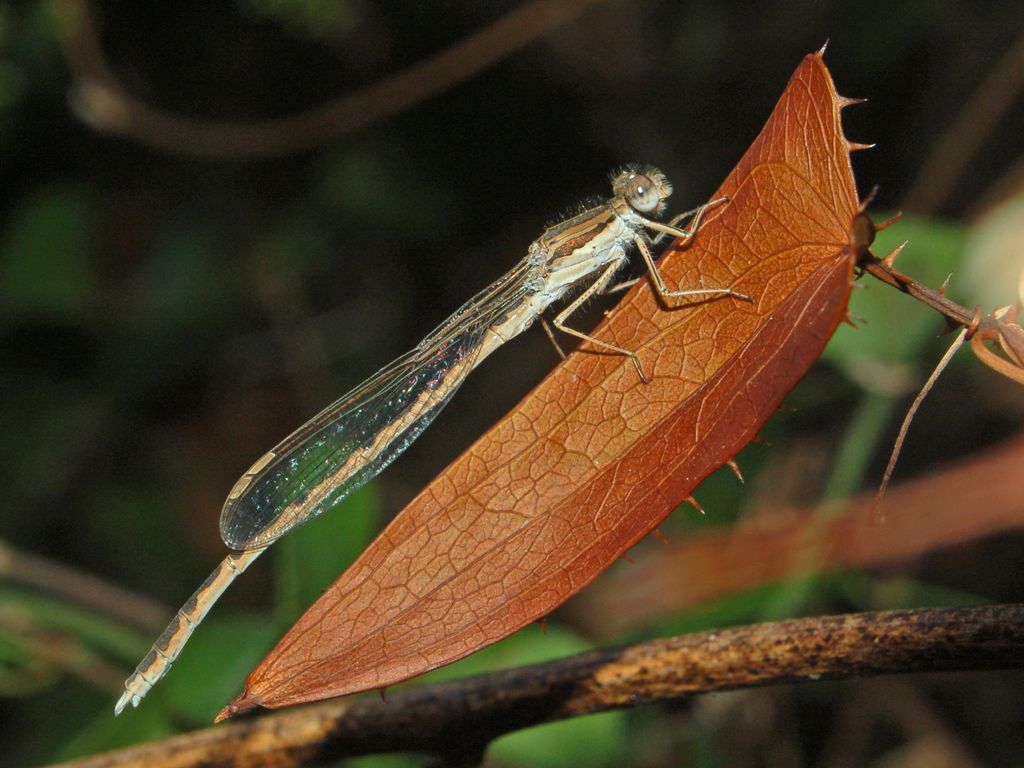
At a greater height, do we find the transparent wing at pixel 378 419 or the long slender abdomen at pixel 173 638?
the transparent wing at pixel 378 419

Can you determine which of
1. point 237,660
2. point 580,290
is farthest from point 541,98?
point 237,660

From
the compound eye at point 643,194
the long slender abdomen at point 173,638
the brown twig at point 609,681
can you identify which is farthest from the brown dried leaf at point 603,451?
the compound eye at point 643,194

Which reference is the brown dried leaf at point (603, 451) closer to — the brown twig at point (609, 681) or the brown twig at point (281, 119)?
the brown twig at point (609, 681)

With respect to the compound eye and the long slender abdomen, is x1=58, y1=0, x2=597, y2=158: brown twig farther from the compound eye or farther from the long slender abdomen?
the long slender abdomen

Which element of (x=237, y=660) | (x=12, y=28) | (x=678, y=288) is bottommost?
(x=678, y=288)

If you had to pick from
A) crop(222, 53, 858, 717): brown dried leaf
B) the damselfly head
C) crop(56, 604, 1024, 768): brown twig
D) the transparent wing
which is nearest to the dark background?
the transparent wing

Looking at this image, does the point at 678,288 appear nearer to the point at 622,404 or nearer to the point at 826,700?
the point at 622,404

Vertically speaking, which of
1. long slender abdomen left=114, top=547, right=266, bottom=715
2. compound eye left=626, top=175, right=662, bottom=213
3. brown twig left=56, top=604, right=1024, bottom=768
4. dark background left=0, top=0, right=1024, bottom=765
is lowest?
brown twig left=56, top=604, right=1024, bottom=768
